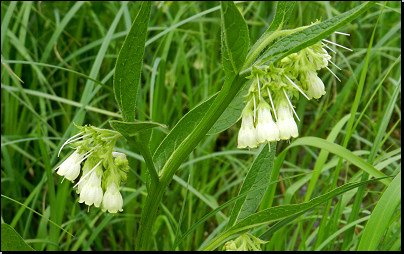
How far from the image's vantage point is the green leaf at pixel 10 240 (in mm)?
906

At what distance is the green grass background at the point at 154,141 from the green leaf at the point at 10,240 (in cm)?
48

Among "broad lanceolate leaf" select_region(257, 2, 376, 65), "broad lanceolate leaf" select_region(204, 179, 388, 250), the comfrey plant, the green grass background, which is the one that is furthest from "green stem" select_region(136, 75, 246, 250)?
the green grass background

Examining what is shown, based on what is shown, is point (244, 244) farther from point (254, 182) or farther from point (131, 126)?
point (131, 126)

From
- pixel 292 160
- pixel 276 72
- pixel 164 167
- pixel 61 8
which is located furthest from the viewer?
pixel 61 8

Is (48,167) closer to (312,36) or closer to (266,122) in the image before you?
(266,122)

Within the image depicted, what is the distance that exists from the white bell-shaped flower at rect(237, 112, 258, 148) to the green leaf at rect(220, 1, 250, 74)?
114 mm

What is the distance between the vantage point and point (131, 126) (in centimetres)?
76

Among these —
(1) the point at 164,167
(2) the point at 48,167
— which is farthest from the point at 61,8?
(1) the point at 164,167

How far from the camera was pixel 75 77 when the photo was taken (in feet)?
7.50

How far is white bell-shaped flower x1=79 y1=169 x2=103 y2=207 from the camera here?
90cm

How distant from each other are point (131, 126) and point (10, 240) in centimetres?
43

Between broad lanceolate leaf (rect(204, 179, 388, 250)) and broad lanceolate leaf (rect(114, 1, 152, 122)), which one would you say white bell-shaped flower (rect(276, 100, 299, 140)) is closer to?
broad lanceolate leaf (rect(204, 179, 388, 250))

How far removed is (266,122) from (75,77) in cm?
169

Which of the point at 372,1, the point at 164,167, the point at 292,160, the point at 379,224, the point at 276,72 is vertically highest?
the point at 372,1
